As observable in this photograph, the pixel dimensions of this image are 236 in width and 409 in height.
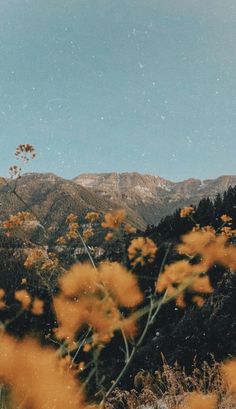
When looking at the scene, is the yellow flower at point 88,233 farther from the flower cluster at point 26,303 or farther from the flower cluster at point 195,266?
the flower cluster at point 195,266

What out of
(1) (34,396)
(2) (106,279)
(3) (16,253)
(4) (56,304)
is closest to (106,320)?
(2) (106,279)

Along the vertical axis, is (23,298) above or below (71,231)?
below

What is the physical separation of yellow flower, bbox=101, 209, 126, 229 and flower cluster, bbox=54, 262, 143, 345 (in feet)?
1.40

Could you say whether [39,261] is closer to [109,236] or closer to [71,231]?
[71,231]

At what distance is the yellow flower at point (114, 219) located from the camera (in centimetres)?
350

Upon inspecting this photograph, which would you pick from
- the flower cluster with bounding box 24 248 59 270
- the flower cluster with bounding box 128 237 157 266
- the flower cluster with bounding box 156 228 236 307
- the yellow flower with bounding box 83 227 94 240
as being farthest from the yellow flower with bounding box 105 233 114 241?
the flower cluster with bounding box 24 248 59 270

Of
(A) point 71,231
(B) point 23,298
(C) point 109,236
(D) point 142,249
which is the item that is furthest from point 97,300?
(A) point 71,231

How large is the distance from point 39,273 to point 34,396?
2.80m

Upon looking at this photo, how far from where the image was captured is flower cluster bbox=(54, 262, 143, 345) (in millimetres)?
2719

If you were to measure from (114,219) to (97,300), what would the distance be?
0.80 metres

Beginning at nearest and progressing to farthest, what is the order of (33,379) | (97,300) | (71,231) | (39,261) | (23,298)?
(33,379)
(97,300)
(23,298)
(71,231)
(39,261)

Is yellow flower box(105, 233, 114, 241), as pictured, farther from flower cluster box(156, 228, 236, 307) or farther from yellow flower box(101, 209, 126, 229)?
flower cluster box(156, 228, 236, 307)

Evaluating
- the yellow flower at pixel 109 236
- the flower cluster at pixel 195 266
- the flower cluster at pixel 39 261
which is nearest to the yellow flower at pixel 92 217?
the flower cluster at pixel 39 261

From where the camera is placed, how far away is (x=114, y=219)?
3.58 meters
